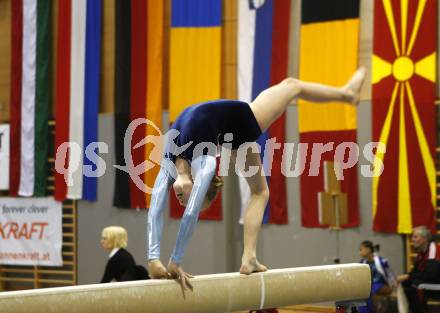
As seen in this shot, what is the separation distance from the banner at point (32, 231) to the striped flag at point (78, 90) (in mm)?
352

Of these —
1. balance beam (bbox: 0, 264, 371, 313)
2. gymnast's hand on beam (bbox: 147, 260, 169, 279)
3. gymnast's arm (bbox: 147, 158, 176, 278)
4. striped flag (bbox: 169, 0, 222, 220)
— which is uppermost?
striped flag (bbox: 169, 0, 222, 220)

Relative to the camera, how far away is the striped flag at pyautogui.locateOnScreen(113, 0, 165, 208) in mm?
10773

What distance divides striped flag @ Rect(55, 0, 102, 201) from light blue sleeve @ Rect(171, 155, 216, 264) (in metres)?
7.10

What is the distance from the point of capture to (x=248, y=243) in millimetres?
4535

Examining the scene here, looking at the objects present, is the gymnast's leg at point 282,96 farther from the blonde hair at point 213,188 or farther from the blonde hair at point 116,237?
the blonde hair at point 116,237

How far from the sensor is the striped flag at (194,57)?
34.1 feet

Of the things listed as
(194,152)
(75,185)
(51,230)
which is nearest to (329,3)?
(75,185)

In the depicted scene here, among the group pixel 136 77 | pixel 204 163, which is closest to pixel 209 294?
pixel 204 163

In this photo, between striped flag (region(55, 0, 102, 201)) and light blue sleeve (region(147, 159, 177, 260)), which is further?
striped flag (region(55, 0, 102, 201))

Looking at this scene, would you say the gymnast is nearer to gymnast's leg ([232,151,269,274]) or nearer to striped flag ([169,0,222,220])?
gymnast's leg ([232,151,269,274])

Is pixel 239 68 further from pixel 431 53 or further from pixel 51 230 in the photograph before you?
pixel 51 230

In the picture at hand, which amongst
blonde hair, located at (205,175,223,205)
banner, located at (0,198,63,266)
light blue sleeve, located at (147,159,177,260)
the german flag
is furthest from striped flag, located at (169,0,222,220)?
light blue sleeve, located at (147,159,177,260)

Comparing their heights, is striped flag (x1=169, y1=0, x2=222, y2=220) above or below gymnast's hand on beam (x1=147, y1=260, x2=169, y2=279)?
above

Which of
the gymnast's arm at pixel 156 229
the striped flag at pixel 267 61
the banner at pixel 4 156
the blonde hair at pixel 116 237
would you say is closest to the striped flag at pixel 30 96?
the banner at pixel 4 156
